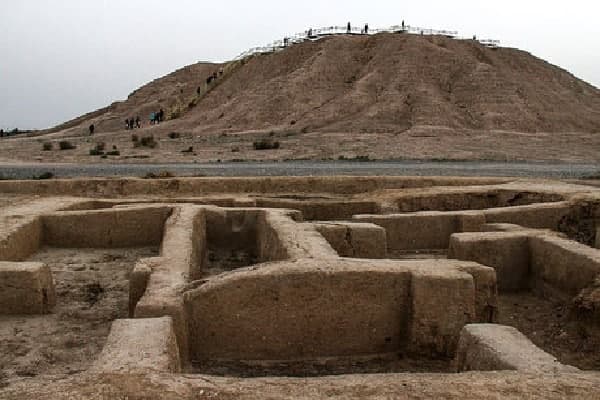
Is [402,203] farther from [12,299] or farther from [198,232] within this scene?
[12,299]

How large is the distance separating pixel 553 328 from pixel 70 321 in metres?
5.15

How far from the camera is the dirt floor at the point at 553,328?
5.57 metres

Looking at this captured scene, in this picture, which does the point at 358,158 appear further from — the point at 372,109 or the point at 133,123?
the point at 133,123

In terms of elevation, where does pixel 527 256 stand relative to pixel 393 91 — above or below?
below

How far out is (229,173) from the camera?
17.5 meters

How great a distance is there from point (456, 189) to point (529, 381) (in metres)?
9.21

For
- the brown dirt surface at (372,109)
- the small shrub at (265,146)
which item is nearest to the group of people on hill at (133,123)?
the brown dirt surface at (372,109)

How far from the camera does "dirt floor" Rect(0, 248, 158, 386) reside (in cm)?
489

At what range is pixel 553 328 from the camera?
6.35m

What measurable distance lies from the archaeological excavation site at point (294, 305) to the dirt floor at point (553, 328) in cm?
2

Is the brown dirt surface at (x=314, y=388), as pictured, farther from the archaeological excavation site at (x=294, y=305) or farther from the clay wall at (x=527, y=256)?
the clay wall at (x=527, y=256)

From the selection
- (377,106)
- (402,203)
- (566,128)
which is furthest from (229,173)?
(566,128)

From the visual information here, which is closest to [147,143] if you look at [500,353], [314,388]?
[500,353]

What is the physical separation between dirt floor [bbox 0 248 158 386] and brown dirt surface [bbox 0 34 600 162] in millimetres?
15501
